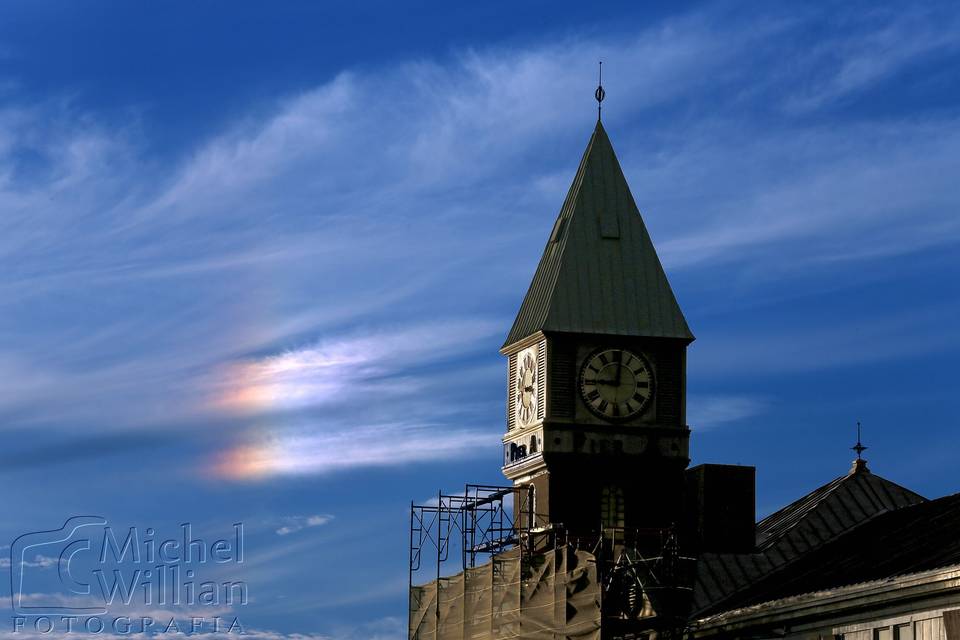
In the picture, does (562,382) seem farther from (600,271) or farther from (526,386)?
(600,271)

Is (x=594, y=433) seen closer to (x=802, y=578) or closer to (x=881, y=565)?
(x=802, y=578)

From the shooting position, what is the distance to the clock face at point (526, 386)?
76.4m

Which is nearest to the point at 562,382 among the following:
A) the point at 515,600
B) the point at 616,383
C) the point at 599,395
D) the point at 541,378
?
the point at 541,378

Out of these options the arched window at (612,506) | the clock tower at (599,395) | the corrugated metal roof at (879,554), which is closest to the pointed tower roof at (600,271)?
the clock tower at (599,395)

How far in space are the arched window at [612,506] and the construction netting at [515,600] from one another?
3015 millimetres

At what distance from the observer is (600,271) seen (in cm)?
7806

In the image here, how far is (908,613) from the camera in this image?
179 ft

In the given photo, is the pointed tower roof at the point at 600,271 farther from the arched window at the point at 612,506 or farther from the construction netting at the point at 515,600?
the construction netting at the point at 515,600

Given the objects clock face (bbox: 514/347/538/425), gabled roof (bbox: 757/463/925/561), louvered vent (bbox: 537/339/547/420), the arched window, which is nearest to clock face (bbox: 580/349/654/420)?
louvered vent (bbox: 537/339/547/420)

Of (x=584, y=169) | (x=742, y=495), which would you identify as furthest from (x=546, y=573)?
(x=584, y=169)

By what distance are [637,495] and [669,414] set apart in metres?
3.09

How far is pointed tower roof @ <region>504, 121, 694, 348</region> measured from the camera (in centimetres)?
7656

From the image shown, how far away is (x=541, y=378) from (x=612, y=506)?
5067mm

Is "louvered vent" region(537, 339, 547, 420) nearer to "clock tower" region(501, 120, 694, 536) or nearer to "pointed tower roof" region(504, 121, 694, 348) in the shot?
"clock tower" region(501, 120, 694, 536)
